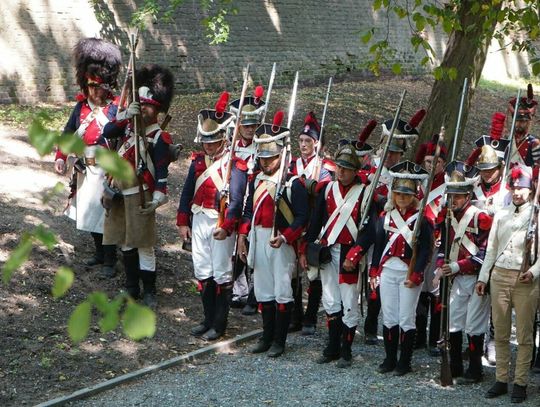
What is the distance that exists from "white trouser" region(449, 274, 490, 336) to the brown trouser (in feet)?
0.84

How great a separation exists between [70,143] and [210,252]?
6.03 metres

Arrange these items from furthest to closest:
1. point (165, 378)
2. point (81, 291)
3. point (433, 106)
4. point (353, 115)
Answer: point (353, 115)
point (433, 106)
point (81, 291)
point (165, 378)

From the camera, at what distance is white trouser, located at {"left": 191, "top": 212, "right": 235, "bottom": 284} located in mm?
8523

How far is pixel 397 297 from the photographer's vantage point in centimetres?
782

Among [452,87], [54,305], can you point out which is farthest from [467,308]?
[452,87]

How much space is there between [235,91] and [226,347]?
537 inches

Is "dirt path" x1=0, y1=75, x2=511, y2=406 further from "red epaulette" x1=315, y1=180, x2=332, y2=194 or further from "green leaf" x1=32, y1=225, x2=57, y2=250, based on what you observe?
"green leaf" x1=32, y1=225, x2=57, y2=250

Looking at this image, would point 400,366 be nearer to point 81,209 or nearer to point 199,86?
point 81,209

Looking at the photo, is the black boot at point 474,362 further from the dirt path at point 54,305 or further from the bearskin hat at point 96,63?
the bearskin hat at point 96,63

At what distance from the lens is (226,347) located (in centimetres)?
853

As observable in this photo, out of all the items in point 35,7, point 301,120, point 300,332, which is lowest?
point 300,332

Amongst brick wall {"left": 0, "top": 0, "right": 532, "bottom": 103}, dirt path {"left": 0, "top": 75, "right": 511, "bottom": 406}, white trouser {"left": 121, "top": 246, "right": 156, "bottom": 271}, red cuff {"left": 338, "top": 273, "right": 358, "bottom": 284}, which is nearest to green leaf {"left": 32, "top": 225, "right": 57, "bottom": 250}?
dirt path {"left": 0, "top": 75, "right": 511, "bottom": 406}

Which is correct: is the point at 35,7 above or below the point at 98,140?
above

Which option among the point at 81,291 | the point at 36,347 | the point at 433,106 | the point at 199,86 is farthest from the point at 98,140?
the point at 199,86
